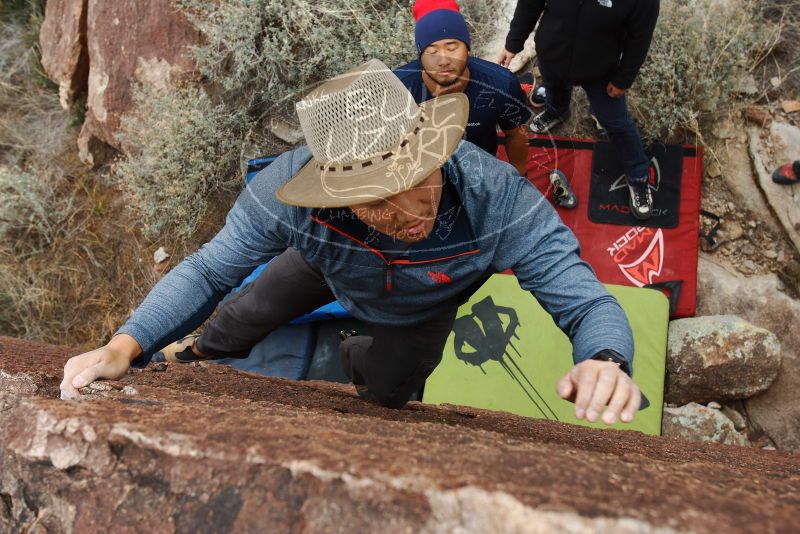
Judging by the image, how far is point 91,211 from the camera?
3.99 m

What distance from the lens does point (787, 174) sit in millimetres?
3188

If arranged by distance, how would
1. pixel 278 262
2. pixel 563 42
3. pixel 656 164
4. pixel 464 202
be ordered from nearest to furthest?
1. pixel 464 202
2. pixel 278 262
3. pixel 563 42
4. pixel 656 164

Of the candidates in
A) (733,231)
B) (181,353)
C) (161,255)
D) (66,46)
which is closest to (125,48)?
(66,46)

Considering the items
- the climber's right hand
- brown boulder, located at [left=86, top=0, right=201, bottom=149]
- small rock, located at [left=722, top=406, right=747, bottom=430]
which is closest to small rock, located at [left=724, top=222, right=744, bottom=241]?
small rock, located at [left=722, top=406, right=747, bottom=430]

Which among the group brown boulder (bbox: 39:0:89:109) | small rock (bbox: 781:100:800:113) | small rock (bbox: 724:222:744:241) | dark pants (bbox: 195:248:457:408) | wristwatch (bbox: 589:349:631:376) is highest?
brown boulder (bbox: 39:0:89:109)

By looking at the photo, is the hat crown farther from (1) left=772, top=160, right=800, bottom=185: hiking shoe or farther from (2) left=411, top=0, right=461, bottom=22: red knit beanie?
(1) left=772, top=160, right=800, bottom=185: hiking shoe

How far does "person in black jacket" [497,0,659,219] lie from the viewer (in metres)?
2.37

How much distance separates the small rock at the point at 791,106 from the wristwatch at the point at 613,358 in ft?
9.59

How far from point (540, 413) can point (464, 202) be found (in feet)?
5.60

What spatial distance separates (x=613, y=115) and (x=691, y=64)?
2.55 feet

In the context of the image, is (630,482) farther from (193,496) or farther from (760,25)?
(760,25)

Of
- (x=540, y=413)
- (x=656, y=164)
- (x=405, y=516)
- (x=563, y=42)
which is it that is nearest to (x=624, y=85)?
(x=563, y=42)

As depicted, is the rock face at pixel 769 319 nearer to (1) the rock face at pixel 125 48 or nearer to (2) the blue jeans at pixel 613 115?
(2) the blue jeans at pixel 613 115

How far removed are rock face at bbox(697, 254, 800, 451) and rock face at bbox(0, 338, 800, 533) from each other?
2.21 m
